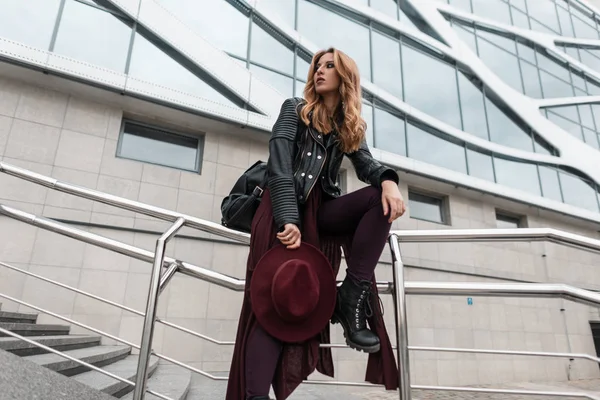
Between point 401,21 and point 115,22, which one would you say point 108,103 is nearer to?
point 115,22

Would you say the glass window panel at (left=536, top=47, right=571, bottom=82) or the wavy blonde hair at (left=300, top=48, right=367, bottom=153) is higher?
the glass window panel at (left=536, top=47, right=571, bottom=82)

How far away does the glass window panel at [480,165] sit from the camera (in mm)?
9992

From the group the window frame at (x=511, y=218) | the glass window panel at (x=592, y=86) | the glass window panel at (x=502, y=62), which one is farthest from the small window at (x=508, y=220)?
the glass window panel at (x=592, y=86)

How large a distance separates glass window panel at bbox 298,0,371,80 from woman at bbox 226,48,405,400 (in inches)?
306

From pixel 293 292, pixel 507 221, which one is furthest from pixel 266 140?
pixel 507 221

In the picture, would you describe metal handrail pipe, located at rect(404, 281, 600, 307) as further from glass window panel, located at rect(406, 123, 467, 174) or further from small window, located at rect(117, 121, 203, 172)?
glass window panel, located at rect(406, 123, 467, 174)

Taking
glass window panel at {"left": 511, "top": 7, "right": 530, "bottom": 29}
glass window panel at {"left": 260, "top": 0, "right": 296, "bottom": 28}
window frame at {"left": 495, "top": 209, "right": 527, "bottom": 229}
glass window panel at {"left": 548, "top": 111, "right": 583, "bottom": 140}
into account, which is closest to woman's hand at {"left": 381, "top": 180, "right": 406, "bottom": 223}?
glass window panel at {"left": 260, "top": 0, "right": 296, "bottom": 28}

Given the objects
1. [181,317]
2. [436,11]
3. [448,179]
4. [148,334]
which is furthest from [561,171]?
[148,334]

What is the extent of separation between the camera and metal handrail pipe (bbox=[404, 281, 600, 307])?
144cm

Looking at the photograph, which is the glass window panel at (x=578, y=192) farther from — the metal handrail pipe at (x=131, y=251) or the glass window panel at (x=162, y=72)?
the metal handrail pipe at (x=131, y=251)

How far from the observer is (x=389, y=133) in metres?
8.91

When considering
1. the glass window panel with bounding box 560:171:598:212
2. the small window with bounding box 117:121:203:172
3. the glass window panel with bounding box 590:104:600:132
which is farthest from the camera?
the glass window panel with bounding box 590:104:600:132

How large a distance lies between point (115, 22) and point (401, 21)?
303 inches

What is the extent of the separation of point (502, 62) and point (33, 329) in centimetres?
1421
